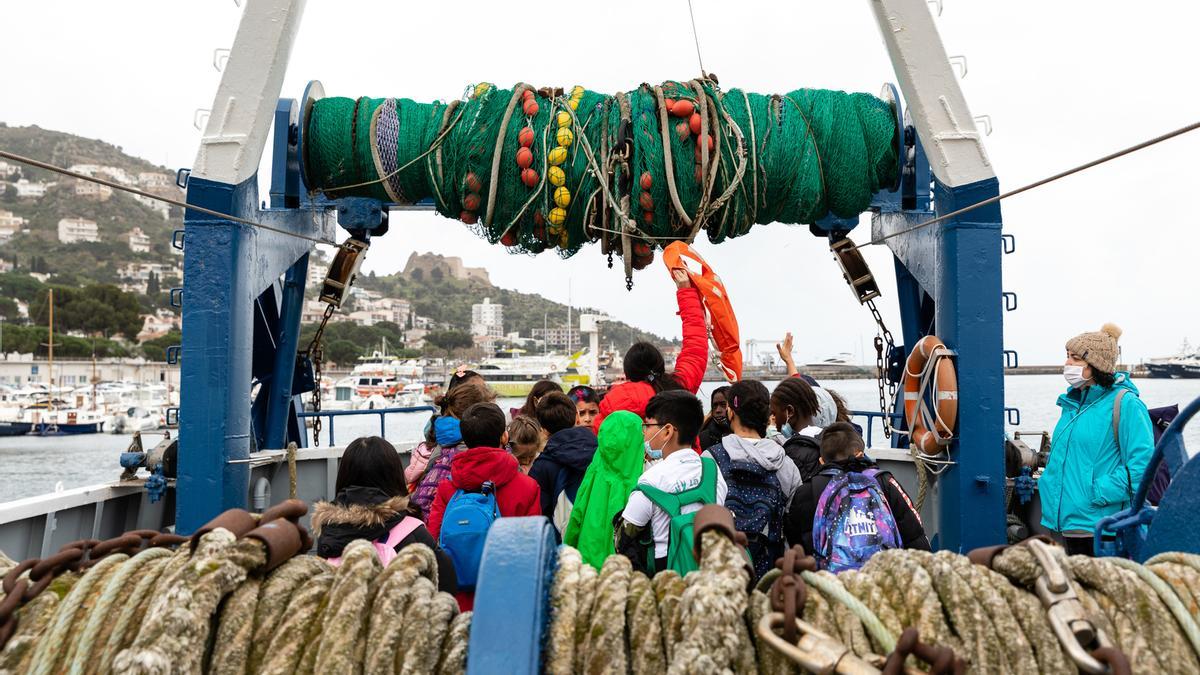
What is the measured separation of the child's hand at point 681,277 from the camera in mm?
5961

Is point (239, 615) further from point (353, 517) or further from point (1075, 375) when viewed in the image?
point (1075, 375)

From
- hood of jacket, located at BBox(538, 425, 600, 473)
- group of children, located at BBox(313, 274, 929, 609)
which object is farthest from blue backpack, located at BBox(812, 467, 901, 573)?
hood of jacket, located at BBox(538, 425, 600, 473)

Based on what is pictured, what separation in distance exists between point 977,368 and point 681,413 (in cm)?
214

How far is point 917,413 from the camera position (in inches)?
211

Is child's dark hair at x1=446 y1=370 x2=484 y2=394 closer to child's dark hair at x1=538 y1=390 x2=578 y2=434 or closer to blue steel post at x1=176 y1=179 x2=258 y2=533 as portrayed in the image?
child's dark hair at x1=538 y1=390 x2=578 y2=434

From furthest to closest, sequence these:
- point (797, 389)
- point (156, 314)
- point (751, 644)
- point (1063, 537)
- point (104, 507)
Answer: point (156, 314) < point (104, 507) < point (1063, 537) < point (797, 389) < point (751, 644)

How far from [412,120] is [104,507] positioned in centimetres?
325

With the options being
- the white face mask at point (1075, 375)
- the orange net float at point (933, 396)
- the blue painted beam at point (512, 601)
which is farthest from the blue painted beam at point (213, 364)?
the white face mask at point (1075, 375)

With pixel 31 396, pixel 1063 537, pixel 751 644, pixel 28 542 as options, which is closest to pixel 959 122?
pixel 1063 537

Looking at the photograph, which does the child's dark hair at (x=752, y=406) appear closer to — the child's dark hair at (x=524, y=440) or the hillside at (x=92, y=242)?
the child's dark hair at (x=524, y=440)

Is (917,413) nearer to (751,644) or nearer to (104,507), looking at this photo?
(751,644)

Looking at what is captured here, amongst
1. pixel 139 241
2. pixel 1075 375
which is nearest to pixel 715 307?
pixel 1075 375

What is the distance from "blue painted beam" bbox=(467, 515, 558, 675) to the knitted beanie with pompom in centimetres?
414

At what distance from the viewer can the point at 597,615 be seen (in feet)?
5.98
